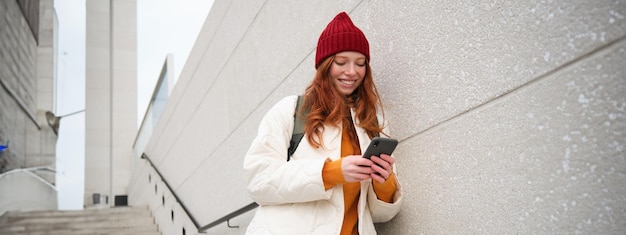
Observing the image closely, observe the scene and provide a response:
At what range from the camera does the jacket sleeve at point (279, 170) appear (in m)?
1.59

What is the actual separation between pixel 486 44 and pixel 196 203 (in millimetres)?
4035

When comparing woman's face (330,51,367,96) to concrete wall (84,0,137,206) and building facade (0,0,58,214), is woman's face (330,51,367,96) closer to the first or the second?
building facade (0,0,58,214)

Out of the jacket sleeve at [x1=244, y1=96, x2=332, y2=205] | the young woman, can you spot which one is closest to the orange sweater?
the young woman

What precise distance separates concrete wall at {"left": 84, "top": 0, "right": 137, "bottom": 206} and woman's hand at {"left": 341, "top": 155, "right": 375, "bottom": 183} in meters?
13.3

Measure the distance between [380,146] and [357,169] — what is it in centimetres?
10

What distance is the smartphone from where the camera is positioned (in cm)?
145

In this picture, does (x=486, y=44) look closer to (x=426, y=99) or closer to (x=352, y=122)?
(x=426, y=99)

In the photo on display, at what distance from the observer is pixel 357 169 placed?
4.95 feet

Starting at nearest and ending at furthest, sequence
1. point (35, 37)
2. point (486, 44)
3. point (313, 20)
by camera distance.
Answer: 1. point (486, 44)
2. point (313, 20)
3. point (35, 37)

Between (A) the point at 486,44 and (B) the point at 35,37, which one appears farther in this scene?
(B) the point at 35,37

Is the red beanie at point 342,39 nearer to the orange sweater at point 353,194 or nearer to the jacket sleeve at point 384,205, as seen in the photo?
the orange sweater at point 353,194

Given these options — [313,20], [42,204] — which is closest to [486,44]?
[313,20]

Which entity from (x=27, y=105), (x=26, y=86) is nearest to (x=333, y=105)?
(x=27, y=105)

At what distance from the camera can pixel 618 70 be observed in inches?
39.4
